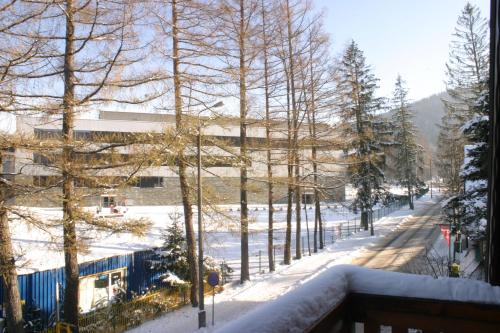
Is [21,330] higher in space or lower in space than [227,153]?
lower

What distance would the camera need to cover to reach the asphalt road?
20.1 meters

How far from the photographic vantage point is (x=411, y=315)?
1906 mm

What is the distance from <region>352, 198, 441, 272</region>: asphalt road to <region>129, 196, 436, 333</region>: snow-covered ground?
3.02 feet

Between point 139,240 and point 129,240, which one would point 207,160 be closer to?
point 139,240

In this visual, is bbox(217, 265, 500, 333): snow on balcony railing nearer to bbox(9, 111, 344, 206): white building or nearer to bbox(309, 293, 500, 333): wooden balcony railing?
bbox(309, 293, 500, 333): wooden balcony railing

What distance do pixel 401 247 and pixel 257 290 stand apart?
1287 centimetres

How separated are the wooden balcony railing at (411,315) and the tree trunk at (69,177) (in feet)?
24.4

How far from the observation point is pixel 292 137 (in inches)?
723

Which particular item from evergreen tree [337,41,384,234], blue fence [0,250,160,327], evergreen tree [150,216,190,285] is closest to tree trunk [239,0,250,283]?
evergreen tree [150,216,190,285]

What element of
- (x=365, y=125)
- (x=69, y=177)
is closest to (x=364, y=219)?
(x=365, y=125)

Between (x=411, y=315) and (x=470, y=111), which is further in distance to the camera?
(x=470, y=111)

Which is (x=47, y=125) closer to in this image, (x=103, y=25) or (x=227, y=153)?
(x=103, y=25)

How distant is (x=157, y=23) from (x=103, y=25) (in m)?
3.48

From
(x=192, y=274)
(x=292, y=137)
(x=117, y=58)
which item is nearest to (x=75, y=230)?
(x=117, y=58)
